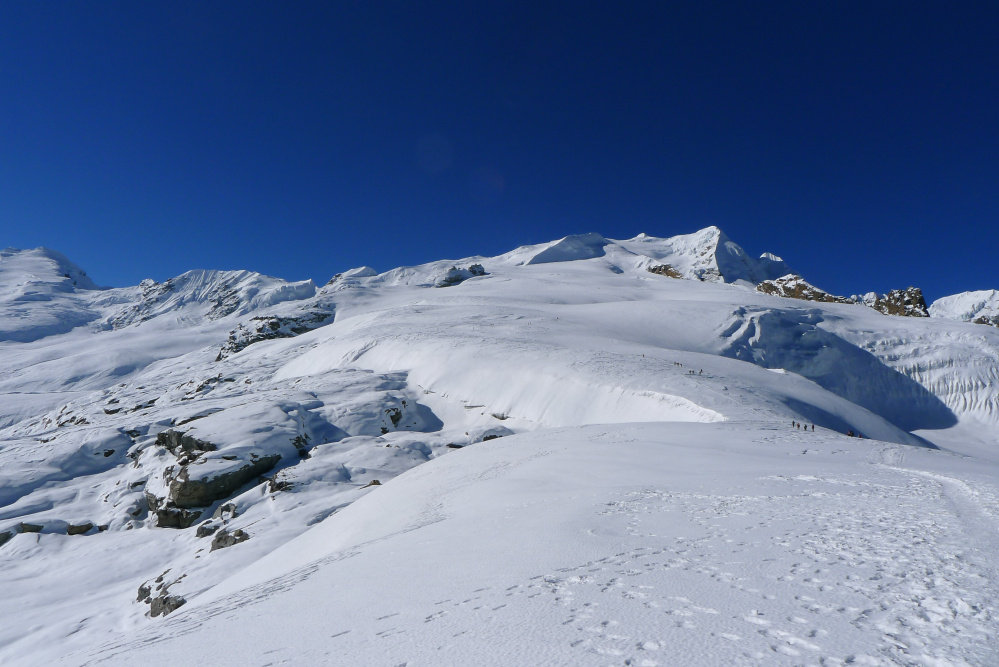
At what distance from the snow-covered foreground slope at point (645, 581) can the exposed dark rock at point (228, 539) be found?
4.58 metres

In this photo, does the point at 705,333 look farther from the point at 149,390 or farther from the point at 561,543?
the point at 149,390

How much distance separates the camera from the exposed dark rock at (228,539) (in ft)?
49.7

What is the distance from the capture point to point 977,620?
394 cm

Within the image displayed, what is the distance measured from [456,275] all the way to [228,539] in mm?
102408

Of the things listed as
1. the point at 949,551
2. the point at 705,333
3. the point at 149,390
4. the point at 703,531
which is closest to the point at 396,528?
the point at 703,531

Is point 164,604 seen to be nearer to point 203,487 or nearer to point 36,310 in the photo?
point 203,487

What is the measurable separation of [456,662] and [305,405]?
24.7m

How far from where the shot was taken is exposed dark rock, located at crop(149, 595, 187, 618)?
1195 centimetres

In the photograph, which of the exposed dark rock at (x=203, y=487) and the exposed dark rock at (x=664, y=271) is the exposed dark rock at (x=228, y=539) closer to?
the exposed dark rock at (x=203, y=487)

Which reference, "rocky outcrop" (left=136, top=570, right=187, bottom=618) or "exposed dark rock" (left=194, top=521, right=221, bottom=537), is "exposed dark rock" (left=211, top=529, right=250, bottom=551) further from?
"exposed dark rock" (left=194, top=521, right=221, bottom=537)

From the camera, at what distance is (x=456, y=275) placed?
115812mm

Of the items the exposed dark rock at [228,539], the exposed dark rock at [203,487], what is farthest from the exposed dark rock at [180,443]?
the exposed dark rock at [228,539]

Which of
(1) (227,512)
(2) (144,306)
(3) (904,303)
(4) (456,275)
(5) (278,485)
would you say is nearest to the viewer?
(1) (227,512)

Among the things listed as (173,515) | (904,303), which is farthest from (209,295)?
(904,303)
